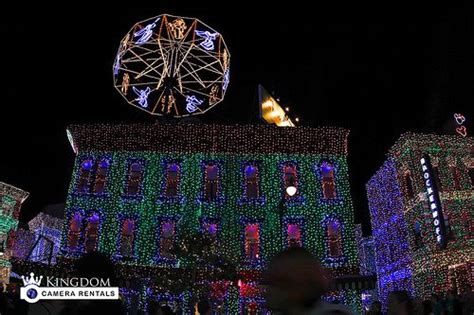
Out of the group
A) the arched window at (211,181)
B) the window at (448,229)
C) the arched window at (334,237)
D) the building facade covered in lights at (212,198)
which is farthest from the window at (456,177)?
the arched window at (211,181)

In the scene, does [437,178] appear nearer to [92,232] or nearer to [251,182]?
[251,182]

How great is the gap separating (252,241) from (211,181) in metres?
4.55

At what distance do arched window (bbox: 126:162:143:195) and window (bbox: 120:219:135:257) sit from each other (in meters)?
1.94

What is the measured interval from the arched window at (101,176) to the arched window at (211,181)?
6455mm

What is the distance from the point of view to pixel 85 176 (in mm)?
27250

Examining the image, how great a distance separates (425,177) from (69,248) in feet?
71.6

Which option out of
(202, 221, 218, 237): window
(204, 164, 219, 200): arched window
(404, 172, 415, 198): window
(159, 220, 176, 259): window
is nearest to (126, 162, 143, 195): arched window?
(159, 220, 176, 259): window

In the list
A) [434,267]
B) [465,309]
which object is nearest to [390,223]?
[434,267]

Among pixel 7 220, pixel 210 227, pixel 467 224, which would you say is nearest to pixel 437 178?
pixel 467 224

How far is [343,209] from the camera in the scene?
84.1ft

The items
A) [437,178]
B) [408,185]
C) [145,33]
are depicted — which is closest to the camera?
[145,33]

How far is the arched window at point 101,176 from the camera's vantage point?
26.9m

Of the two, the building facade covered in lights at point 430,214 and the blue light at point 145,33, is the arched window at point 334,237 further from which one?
the blue light at point 145,33

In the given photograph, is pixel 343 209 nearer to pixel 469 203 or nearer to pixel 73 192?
pixel 469 203
